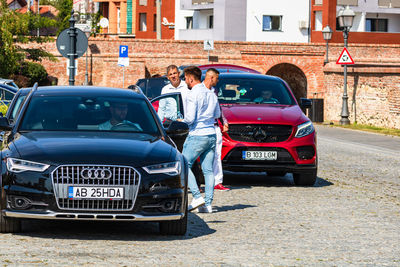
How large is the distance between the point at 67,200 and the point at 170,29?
7782 cm

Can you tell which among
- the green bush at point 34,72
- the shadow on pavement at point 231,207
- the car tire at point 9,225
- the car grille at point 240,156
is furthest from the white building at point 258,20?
the car tire at point 9,225

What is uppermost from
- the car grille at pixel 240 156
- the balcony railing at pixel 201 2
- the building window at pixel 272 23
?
the balcony railing at pixel 201 2

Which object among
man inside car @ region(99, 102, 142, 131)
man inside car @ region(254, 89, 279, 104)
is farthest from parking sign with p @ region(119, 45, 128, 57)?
man inside car @ region(99, 102, 142, 131)

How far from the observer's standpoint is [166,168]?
842 centimetres

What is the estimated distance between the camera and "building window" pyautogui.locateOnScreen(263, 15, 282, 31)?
7512 centimetres

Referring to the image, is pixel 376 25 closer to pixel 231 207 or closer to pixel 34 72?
pixel 34 72

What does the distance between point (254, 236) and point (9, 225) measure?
2296 millimetres

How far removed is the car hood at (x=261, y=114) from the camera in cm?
1355

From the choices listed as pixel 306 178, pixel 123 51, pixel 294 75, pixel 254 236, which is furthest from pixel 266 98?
pixel 294 75

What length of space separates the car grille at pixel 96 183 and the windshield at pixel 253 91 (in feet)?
21.5

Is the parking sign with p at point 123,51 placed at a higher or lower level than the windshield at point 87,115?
higher

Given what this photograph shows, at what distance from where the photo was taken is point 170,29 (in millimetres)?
85250

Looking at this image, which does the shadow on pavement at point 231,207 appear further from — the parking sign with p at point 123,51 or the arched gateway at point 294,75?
the arched gateway at point 294,75

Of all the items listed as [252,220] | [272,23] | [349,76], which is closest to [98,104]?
[252,220]
